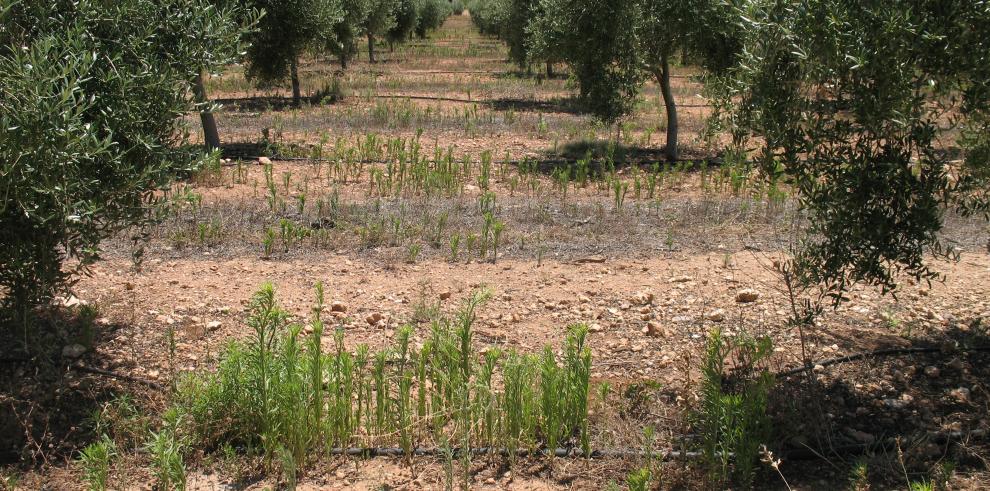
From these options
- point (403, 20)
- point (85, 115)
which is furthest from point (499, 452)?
point (403, 20)

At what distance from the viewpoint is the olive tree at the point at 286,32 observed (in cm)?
1480

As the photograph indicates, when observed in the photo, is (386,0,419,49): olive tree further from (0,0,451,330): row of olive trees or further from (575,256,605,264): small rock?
(0,0,451,330): row of olive trees

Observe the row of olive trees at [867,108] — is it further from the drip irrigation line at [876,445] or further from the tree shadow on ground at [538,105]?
the tree shadow on ground at [538,105]

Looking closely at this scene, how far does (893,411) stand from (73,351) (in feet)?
16.9

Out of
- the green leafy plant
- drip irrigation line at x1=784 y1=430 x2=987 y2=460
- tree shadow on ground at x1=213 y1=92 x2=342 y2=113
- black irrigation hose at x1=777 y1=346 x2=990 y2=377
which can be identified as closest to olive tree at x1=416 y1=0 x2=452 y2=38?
tree shadow on ground at x1=213 y1=92 x2=342 y2=113

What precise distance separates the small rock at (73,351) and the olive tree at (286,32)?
1028cm

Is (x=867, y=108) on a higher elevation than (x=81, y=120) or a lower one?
higher

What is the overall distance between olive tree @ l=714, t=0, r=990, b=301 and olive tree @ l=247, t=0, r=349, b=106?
11577 mm

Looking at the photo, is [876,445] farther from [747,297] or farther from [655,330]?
[747,297]

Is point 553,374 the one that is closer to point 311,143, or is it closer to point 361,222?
point 361,222

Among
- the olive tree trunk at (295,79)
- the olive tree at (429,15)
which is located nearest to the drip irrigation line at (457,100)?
the olive tree trunk at (295,79)

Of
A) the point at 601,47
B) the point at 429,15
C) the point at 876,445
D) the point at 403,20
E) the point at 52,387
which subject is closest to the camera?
the point at 876,445

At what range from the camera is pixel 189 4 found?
529 cm

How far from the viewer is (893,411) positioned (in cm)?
486
